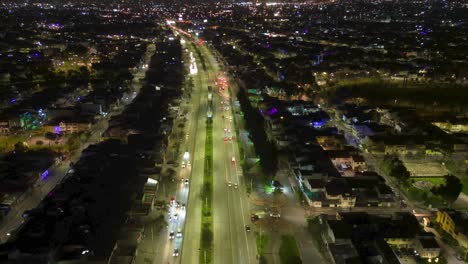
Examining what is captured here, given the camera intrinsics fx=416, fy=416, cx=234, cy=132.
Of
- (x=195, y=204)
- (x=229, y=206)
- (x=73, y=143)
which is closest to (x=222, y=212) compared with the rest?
(x=229, y=206)

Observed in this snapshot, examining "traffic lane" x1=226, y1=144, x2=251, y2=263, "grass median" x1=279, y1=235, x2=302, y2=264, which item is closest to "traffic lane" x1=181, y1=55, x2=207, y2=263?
"traffic lane" x1=226, y1=144, x2=251, y2=263

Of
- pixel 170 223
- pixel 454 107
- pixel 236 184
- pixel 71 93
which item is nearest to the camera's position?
pixel 170 223

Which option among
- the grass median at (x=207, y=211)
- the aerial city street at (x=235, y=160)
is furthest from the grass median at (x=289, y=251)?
the grass median at (x=207, y=211)

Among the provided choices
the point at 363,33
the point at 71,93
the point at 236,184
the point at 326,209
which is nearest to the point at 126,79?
the point at 71,93

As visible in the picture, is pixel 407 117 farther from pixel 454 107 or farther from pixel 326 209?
pixel 326 209

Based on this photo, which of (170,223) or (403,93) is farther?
(403,93)

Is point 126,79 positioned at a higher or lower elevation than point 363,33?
lower

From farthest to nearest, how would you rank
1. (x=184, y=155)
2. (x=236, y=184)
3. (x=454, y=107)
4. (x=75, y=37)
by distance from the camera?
1. (x=75, y=37)
2. (x=454, y=107)
3. (x=184, y=155)
4. (x=236, y=184)

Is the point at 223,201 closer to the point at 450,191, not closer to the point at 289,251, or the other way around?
the point at 289,251

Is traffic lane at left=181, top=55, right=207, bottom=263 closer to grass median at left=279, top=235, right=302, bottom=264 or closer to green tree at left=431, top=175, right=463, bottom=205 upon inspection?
grass median at left=279, top=235, right=302, bottom=264
